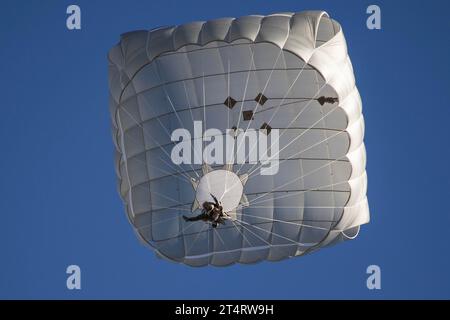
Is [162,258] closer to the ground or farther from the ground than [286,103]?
closer to the ground

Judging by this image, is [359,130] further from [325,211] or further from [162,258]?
[162,258]

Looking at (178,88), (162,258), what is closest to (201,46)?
(178,88)

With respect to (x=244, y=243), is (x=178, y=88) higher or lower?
higher

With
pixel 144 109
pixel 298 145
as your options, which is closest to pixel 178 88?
pixel 144 109

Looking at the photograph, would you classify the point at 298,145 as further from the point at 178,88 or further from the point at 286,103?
the point at 178,88

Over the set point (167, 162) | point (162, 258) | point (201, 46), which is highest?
point (201, 46)

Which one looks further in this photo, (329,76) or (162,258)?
(162,258)
